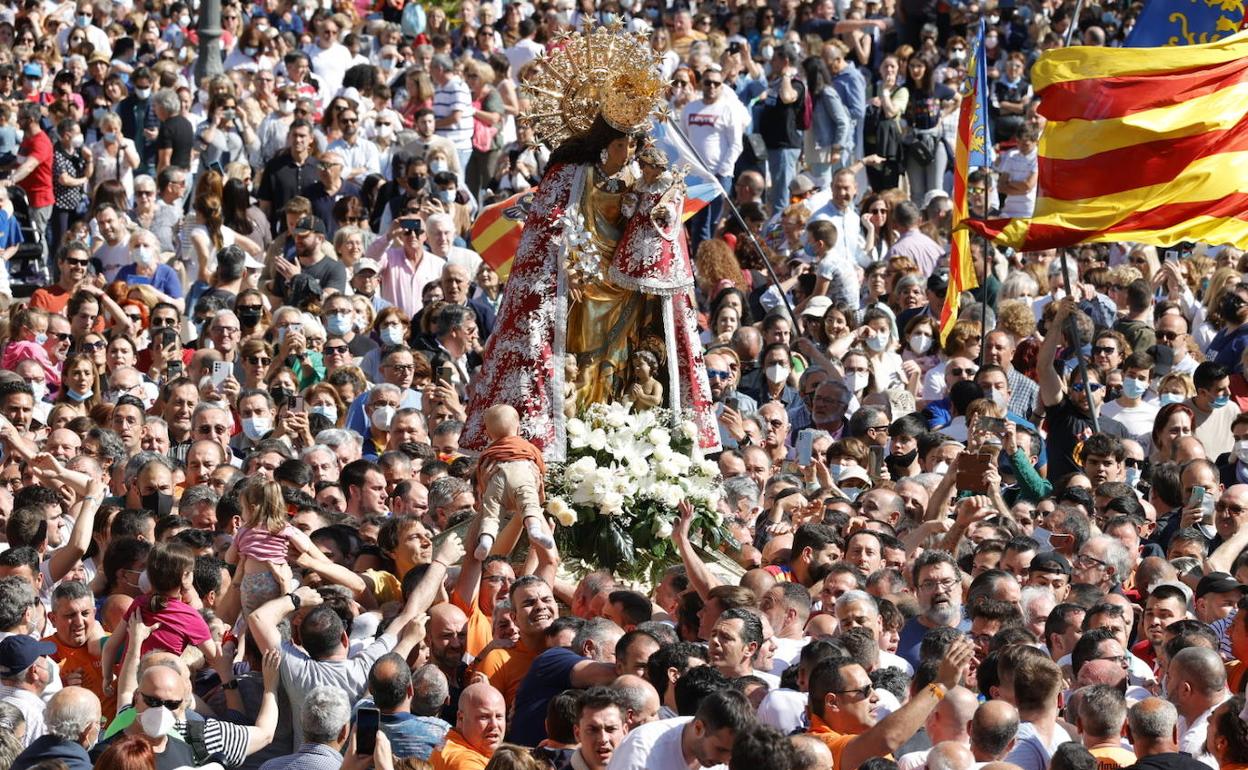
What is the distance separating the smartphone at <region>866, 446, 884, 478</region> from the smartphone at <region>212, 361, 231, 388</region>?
402 cm

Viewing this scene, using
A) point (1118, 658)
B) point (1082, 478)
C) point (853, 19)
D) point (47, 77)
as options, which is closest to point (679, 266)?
point (1082, 478)

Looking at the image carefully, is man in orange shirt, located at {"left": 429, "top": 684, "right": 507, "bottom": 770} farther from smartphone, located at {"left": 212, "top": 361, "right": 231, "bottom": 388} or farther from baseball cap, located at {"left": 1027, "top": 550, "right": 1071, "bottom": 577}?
smartphone, located at {"left": 212, "top": 361, "right": 231, "bottom": 388}

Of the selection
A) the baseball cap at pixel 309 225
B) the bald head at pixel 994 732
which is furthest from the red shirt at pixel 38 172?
the bald head at pixel 994 732

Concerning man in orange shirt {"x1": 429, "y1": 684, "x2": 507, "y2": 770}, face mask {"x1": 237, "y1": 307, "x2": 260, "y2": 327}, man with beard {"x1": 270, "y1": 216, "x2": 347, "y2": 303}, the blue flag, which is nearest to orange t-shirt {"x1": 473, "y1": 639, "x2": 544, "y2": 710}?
man in orange shirt {"x1": 429, "y1": 684, "x2": 507, "y2": 770}

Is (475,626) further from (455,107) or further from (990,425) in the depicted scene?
(455,107)

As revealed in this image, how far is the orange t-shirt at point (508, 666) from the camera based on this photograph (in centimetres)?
1004

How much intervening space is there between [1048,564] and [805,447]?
3.82 metres

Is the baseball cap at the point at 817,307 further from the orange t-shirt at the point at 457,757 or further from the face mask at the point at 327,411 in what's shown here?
the orange t-shirt at the point at 457,757

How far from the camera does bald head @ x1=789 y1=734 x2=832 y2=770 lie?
7531mm

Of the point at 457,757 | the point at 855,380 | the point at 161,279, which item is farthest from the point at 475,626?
the point at 161,279

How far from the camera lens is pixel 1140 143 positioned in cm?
1459

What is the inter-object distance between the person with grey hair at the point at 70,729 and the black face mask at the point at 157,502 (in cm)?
373

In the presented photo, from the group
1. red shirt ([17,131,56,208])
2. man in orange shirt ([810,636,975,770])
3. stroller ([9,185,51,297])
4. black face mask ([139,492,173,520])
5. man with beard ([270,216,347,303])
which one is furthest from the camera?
red shirt ([17,131,56,208])

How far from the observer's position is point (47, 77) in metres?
23.0
